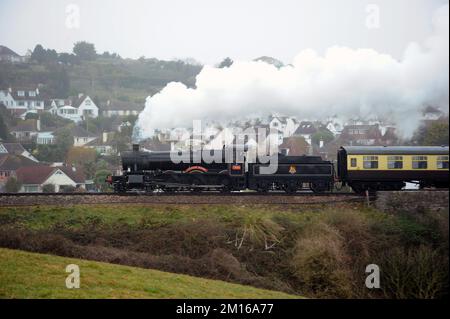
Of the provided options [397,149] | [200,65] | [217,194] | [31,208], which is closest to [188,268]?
[217,194]

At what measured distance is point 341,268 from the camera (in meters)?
22.5

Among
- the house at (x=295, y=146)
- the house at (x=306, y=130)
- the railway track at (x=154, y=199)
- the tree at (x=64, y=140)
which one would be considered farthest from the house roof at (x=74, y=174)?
the house at (x=306, y=130)

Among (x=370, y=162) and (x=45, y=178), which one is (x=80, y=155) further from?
(x=370, y=162)

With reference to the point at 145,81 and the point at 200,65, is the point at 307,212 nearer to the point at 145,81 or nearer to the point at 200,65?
the point at 145,81

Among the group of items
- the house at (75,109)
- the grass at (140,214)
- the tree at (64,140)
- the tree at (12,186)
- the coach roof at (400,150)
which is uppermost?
the house at (75,109)

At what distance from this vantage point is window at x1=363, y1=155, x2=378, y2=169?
30188 millimetres

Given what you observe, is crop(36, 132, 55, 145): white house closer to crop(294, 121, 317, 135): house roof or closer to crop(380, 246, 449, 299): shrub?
crop(294, 121, 317, 135): house roof

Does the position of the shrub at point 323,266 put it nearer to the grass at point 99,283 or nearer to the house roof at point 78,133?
the grass at point 99,283

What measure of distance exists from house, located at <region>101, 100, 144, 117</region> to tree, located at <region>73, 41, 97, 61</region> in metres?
38.4

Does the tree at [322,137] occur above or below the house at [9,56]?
below

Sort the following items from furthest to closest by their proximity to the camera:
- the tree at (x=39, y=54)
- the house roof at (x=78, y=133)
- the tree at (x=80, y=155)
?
the tree at (x=39, y=54) < the house roof at (x=78, y=133) < the tree at (x=80, y=155)

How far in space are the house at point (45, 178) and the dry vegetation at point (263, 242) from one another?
55.6ft

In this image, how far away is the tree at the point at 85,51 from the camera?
130 m
